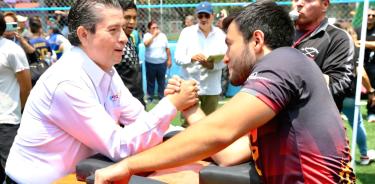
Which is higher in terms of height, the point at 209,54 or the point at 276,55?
the point at 276,55

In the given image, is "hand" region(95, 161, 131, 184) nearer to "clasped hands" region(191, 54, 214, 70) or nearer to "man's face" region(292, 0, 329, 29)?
"man's face" region(292, 0, 329, 29)

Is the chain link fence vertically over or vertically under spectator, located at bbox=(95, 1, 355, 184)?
under

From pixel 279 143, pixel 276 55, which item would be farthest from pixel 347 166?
pixel 276 55

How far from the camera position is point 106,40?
5.90 feet

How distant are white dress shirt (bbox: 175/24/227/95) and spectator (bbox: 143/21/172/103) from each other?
10.0ft

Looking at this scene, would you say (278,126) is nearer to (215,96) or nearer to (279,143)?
(279,143)

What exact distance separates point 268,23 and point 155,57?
24.0 feet

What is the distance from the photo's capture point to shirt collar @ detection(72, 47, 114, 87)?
1.81 m

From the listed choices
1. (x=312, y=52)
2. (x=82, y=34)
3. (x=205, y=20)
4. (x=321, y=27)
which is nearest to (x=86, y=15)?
(x=82, y=34)

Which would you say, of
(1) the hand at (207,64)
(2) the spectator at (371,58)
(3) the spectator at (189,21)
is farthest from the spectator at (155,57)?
(2) the spectator at (371,58)

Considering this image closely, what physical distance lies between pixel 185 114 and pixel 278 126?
817mm

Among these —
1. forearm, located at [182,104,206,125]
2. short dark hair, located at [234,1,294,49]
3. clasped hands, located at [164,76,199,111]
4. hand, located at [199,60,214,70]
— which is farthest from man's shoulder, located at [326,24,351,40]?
hand, located at [199,60,214,70]

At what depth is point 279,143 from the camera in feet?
4.50

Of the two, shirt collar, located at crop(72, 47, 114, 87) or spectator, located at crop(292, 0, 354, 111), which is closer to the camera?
shirt collar, located at crop(72, 47, 114, 87)
